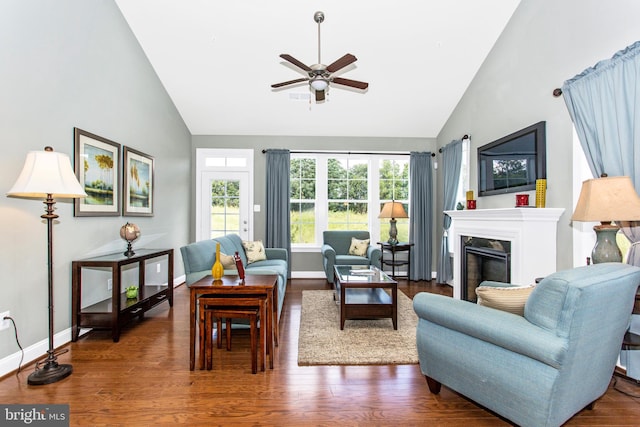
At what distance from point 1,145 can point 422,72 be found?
465 cm

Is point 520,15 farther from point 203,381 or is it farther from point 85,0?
point 203,381

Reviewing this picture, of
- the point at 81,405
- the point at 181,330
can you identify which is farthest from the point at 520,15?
the point at 81,405

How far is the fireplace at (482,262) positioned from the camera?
355 centimetres

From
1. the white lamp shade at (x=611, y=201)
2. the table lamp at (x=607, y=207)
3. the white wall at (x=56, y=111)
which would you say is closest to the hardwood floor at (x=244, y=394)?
the white wall at (x=56, y=111)

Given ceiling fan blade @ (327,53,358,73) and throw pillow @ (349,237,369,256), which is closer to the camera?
ceiling fan blade @ (327,53,358,73)

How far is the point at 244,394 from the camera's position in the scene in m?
2.14

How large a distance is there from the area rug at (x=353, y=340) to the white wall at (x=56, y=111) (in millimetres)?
2219

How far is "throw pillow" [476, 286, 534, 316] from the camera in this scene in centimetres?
176

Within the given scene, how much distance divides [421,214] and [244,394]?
4.55 metres

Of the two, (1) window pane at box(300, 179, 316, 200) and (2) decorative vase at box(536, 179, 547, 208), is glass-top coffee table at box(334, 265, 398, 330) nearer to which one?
(2) decorative vase at box(536, 179, 547, 208)

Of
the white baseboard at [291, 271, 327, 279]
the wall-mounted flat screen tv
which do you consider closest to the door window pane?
the white baseboard at [291, 271, 327, 279]

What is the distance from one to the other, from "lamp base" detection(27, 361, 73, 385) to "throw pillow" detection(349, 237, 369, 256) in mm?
3895

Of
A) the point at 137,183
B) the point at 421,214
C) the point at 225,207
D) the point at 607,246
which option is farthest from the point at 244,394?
the point at 421,214

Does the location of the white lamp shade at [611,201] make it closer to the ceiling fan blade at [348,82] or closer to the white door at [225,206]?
the ceiling fan blade at [348,82]
